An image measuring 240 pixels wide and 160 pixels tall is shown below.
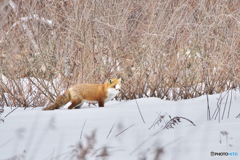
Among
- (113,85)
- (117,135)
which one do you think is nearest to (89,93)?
(113,85)

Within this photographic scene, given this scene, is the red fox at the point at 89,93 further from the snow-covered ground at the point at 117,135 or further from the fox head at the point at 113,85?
the snow-covered ground at the point at 117,135

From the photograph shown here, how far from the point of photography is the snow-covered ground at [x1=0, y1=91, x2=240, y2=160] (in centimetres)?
154

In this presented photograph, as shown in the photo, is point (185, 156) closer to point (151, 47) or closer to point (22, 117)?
point (22, 117)

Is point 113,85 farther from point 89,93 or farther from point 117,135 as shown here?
point 117,135

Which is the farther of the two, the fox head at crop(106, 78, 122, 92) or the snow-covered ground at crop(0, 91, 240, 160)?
the fox head at crop(106, 78, 122, 92)

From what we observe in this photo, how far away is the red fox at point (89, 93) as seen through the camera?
2.78 meters

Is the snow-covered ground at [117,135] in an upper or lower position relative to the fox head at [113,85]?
lower

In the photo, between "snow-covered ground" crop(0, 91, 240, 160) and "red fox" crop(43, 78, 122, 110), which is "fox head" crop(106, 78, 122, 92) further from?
"snow-covered ground" crop(0, 91, 240, 160)

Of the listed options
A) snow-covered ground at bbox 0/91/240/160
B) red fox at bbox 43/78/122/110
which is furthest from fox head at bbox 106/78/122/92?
snow-covered ground at bbox 0/91/240/160

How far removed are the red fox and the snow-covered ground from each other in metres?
0.21

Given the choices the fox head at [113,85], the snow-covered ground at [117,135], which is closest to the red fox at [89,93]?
the fox head at [113,85]

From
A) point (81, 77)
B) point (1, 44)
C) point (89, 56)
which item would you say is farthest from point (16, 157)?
point (1, 44)

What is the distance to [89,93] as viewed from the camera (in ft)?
9.20

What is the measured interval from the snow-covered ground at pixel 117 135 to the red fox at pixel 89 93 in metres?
0.21
